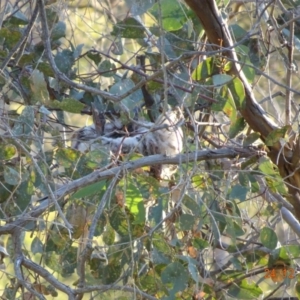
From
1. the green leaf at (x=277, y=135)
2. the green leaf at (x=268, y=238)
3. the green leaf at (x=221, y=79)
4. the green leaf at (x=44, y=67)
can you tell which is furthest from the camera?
the green leaf at (x=44, y=67)

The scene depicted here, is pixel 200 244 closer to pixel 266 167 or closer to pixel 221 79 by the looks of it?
pixel 266 167

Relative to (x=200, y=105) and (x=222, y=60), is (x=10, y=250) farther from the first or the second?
(x=222, y=60)

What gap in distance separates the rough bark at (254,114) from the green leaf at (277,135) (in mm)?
19

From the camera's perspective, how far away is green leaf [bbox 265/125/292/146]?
138cm

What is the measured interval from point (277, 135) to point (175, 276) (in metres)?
0.36

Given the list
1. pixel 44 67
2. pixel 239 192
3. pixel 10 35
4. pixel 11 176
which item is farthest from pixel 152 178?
pixel 10 35

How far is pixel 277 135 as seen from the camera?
138 cm

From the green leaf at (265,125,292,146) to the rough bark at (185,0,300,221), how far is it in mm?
19

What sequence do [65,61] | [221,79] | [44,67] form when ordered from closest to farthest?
[221,79] < [44,67] < [65,61]

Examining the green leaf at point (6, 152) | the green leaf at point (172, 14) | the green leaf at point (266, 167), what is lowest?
the green leaf at point (266, 167)

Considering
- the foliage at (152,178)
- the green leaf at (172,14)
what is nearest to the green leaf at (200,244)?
the foliage at (152,178)

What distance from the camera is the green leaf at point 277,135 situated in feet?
4.51

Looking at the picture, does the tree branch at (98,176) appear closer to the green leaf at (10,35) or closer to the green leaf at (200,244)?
the green leaf at (200,244)

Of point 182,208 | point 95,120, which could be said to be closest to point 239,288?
point 182,208
